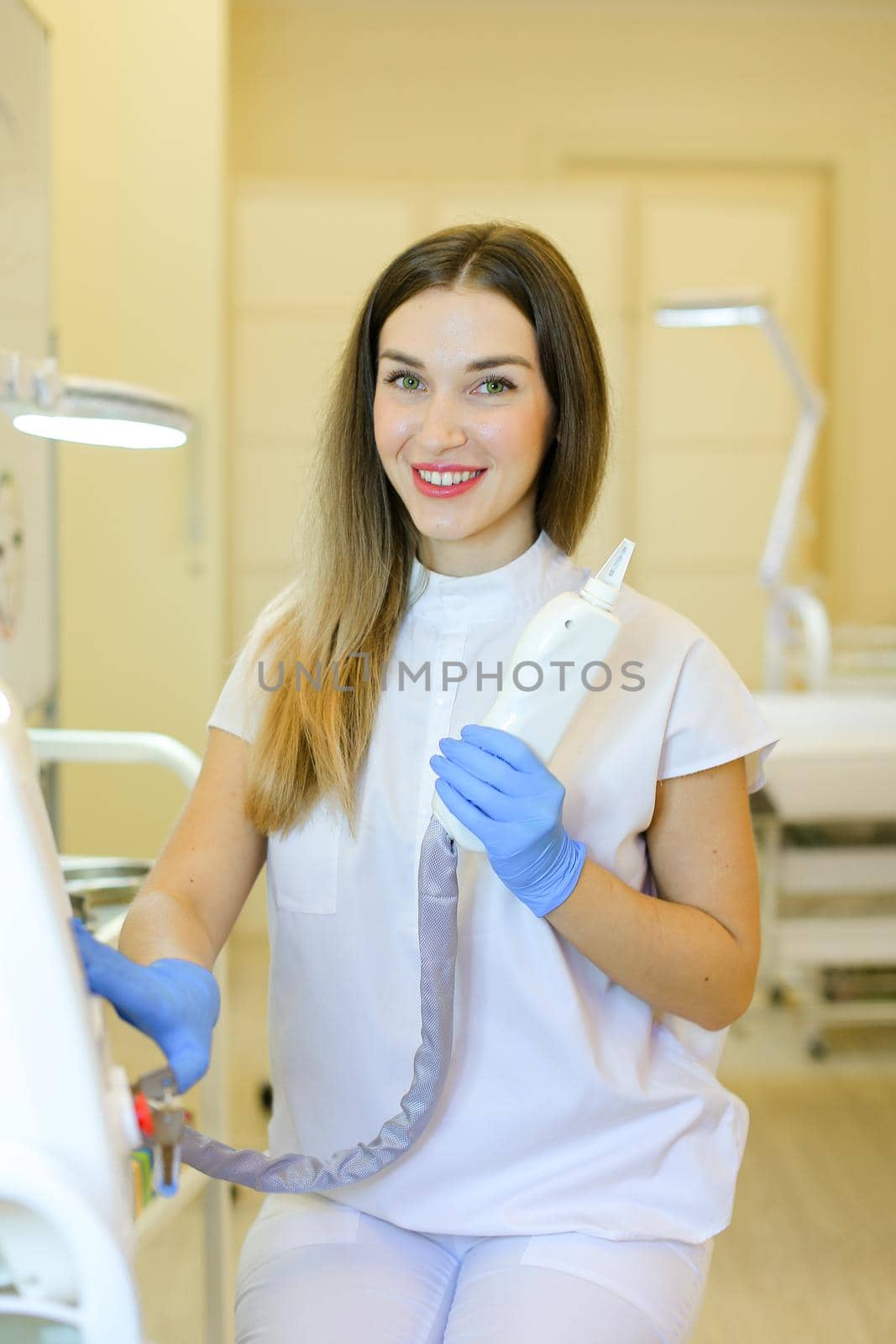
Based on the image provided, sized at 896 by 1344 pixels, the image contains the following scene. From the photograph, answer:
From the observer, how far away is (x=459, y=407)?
103cm

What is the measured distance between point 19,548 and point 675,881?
3.25ft

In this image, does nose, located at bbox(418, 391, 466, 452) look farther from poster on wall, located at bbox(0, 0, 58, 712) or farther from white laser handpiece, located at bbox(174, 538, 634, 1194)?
poster on wall, located at bbox(0, 0, 58, 712)

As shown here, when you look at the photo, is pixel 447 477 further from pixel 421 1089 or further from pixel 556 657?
pixel 421 1089

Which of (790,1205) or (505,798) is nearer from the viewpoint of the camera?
(505,798)

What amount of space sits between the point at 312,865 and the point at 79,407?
447 millimetres

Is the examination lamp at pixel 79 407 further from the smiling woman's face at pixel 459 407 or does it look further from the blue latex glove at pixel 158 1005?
the blue latex glove at pixel 158 1005

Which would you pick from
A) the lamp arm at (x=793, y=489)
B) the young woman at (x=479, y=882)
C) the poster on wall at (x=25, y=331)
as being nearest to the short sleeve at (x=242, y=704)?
the young woman at (x=479, y=882)

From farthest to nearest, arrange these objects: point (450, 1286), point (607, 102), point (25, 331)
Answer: point (607, 102)
point (25, 331)
point (450, 1286)

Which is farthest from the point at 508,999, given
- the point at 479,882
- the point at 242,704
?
the point at 242,704

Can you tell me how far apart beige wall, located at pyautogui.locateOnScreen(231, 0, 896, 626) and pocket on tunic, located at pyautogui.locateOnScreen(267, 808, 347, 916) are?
10.5 ft

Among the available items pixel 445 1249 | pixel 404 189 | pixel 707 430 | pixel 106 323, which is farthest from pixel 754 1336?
pixel 404 189

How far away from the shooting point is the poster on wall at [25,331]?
1.60 metres

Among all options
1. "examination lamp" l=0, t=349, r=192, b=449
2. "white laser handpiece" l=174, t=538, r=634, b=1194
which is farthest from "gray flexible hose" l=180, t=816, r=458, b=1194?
"examination lamp" l=0, t=349, r=192, b=449

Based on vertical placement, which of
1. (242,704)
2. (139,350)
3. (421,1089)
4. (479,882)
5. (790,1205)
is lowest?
(790,1205)
